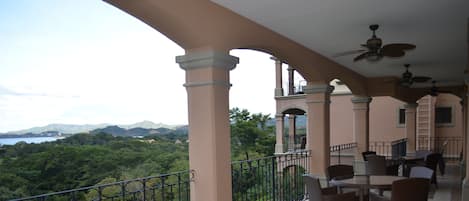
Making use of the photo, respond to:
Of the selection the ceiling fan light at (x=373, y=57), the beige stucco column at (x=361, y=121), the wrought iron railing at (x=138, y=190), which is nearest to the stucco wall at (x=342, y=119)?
the beige stucco column at (x=361, y=121)

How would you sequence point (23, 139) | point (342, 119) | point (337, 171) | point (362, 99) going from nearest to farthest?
point (337, 171) → point (23, 139) → point (362, 99) → point (342, 119)

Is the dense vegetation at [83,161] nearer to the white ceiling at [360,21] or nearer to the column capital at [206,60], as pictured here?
the column capital at [206,60]

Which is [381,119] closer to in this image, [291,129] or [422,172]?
[291,129]

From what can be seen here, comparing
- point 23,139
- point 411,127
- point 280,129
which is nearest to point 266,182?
point 23,139

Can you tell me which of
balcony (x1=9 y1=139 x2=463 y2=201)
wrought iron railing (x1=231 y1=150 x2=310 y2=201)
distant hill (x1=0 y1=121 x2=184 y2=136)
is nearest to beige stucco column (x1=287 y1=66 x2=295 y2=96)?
Result: distant hill (x1=0 y1=121 x2=184 y2=136)

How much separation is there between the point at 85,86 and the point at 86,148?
490 centimetres

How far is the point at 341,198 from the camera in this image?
3320mm

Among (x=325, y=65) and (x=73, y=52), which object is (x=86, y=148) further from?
(x=325, y=65)

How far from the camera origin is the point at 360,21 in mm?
3486

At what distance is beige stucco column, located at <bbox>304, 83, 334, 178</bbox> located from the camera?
5.37 metres

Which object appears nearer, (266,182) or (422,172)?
(422,172)

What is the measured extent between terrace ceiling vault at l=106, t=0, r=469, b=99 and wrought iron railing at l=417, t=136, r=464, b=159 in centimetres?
785

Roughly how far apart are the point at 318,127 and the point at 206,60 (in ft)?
9.91

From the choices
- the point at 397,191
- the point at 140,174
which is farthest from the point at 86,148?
the point at 397,191
